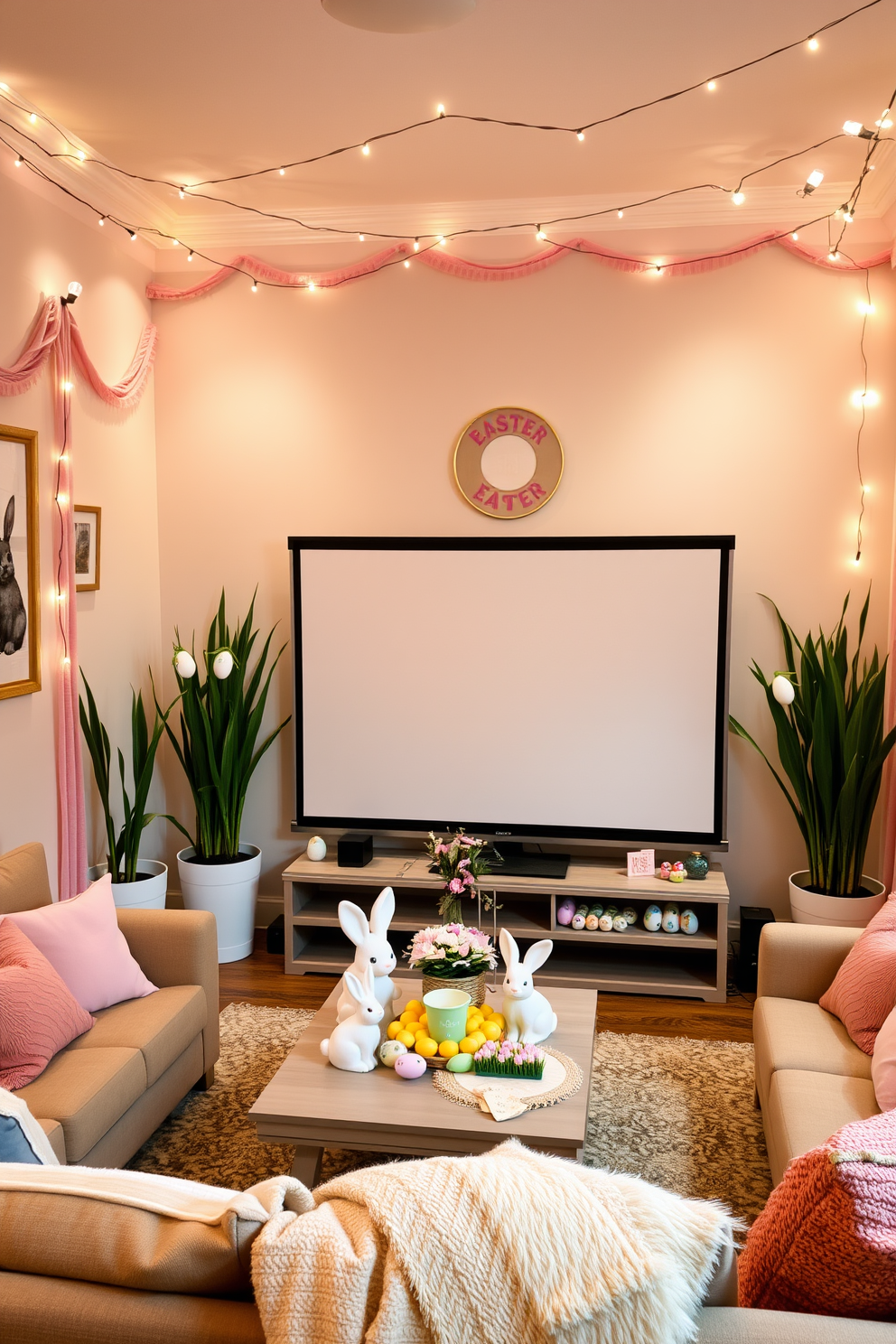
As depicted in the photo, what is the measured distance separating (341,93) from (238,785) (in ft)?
8.45

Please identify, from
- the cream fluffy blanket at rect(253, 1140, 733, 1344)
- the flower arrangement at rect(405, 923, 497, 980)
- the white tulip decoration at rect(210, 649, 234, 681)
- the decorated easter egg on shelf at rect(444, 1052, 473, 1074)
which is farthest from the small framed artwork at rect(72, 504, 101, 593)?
the cream fluffy blanket at rect(253, 1140, 733, 1344)

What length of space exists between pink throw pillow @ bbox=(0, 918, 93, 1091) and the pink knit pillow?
5.67 ft

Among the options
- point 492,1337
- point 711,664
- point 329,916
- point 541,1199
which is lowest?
point 329,916

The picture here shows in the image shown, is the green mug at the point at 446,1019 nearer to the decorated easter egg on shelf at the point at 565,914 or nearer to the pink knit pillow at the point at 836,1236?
the pink knit pillow at the point at 836,1236

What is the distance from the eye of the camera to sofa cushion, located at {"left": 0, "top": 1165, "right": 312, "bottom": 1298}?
1.21 metres

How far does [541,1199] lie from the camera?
1172mm

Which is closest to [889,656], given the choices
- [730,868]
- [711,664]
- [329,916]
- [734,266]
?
[711,664]

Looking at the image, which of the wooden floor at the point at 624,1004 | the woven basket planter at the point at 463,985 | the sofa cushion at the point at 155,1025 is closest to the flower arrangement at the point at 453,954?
the woven basket planter at the point at 463,985

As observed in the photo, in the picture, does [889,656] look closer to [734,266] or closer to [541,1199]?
[734,266]

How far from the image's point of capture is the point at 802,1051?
260cm

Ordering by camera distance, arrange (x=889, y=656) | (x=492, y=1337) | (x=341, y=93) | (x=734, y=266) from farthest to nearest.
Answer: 1. (x=734, y=266)
2. (x=889, y=656)
3. (x=341, y=93)
4. (x=492, y=1337)

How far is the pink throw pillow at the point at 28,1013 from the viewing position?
2.42 metres

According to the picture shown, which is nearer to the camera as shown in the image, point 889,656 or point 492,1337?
point 492,1337

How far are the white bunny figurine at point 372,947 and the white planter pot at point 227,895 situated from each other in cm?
165
